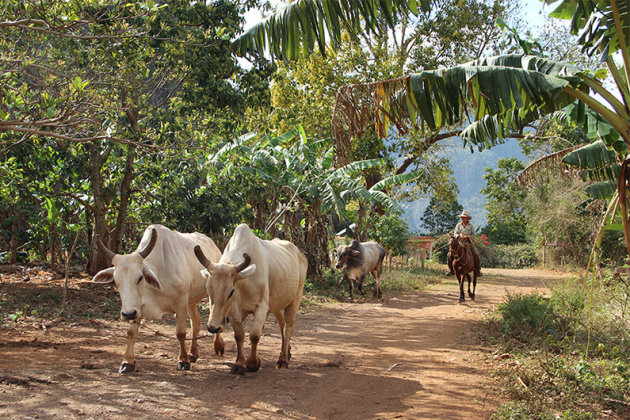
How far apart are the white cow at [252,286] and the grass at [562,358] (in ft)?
9.10

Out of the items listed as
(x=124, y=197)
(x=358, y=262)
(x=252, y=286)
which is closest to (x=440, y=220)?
(x=358, y=262)

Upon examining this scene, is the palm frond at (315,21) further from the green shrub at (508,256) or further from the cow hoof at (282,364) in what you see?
the green shrub at (508,256)

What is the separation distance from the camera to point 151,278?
6.23 m

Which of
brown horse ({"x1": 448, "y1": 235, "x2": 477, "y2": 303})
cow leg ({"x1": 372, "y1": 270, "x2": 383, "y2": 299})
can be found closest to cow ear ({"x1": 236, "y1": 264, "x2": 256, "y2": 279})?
brown horse ({"x1": 448, "y1": 235, "x2": 477, "y2": 303})

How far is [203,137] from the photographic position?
10312 millimetres

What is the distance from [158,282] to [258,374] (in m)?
1.57

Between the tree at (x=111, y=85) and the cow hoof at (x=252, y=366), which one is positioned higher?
the tree at (x=111, y=85)

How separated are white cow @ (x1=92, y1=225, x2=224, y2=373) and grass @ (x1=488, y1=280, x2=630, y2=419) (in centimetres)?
377

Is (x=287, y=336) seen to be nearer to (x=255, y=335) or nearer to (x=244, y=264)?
(x=255, y=335)

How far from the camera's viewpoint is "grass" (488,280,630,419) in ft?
16.8

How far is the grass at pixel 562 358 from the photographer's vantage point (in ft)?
16.8

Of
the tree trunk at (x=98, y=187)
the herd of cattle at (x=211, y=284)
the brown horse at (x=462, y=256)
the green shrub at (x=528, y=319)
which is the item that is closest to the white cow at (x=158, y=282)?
the herd of cattle at (x=211, y=284)

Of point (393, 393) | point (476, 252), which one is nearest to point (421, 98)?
point (393, 393)

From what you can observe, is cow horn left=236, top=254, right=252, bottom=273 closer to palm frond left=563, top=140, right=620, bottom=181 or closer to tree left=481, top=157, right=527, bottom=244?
palm frond left=563, top=140, right=620, bottom=181
